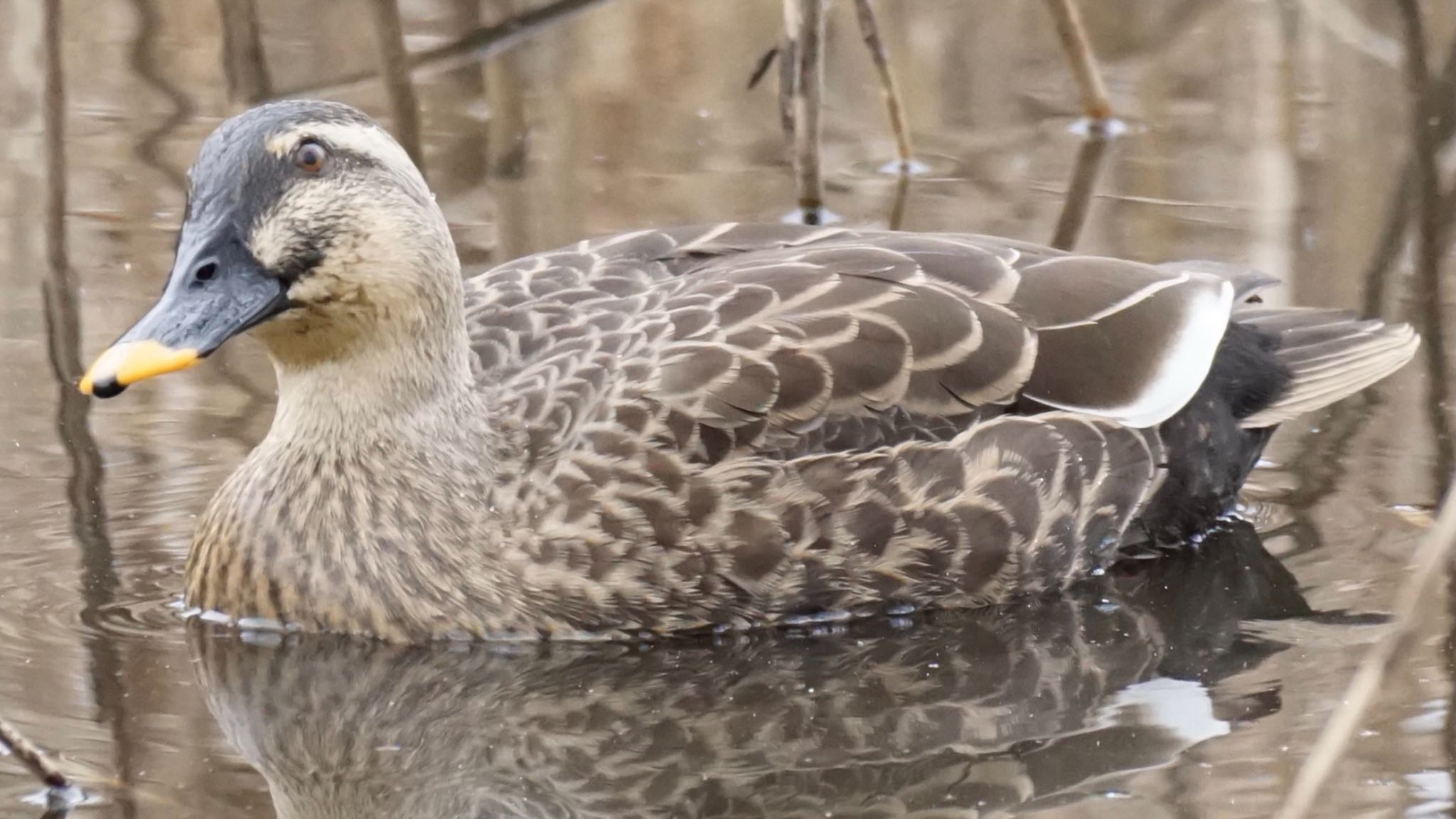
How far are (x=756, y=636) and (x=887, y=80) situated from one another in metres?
4.08

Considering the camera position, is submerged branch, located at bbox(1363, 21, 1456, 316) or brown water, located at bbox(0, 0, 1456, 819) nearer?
brown water, located at bbox(0, 0, 1456, 819)

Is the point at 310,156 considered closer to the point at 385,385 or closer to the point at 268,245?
the point at 268,245

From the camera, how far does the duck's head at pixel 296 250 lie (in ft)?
19.5

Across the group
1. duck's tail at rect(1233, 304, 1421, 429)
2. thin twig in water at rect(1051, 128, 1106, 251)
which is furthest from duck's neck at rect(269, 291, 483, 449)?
thin twig in water at rect(1051, 128, 1106, 251)

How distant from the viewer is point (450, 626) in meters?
6.49

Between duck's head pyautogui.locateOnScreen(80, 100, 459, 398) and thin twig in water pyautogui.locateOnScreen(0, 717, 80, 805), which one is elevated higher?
duck's head pyautogui.locateOnScreen(80, 100, 459, 398)

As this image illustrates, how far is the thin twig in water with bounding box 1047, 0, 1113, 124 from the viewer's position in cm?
1031

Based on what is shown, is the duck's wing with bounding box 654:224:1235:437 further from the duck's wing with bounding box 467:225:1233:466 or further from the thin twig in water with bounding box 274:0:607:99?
the thin twig in water with bounding box 274:0:607:99

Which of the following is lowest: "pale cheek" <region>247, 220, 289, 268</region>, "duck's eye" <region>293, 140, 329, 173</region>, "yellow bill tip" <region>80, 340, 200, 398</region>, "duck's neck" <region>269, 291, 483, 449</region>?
"duck's neck" <region>269, 291, 483, 449</region>

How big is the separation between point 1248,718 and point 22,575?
3.50 meters

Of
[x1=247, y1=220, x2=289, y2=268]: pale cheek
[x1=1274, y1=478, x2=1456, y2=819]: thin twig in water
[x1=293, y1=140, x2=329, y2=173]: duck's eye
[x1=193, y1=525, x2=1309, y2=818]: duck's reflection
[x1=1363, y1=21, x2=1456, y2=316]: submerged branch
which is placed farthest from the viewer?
[x1=1363, y1=21, x2=1456, y2=316]: submerged branch

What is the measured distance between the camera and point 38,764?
508 cm

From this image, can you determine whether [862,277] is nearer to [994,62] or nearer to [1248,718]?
[1248,718]

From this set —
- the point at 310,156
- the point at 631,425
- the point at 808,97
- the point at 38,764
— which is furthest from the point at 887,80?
the point at 38,764
